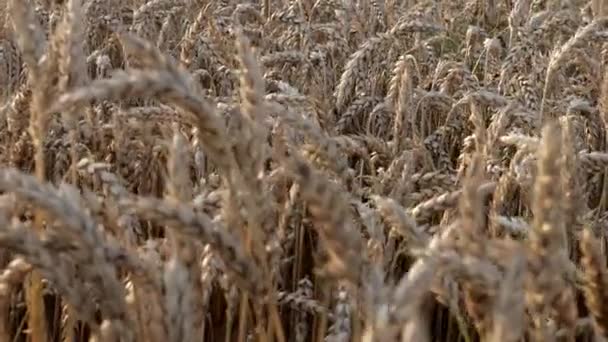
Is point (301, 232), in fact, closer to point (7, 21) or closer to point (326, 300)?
point (326, 300)

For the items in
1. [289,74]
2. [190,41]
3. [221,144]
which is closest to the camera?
[221,144]

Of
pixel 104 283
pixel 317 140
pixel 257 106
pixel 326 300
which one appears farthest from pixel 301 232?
pixel 104 283

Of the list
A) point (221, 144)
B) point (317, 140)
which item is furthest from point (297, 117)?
point (221, 144)

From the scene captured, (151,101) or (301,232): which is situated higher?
(151,101)

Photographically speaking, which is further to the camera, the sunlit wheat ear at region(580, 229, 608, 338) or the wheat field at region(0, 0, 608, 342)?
the sunlit wheat ear at region(580, 229, 608, 338)

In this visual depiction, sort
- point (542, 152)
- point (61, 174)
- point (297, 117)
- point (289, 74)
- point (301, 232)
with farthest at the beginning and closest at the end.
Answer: point (289, 74) → point (61, 174) → point (301, 232) → point (297, 117) → point (542, 152)

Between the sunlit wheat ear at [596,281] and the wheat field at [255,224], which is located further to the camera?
the sunlit wheat ear at [596,281]

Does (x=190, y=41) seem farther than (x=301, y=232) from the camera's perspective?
Yes

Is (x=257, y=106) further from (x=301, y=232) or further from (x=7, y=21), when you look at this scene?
(x=7, y=21)

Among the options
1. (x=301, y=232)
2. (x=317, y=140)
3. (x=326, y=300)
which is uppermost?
(x=317, y=140)

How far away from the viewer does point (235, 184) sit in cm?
88

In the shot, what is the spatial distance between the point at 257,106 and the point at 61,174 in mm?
1050

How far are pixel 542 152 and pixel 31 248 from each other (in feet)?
1.51

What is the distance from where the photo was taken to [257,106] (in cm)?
97
